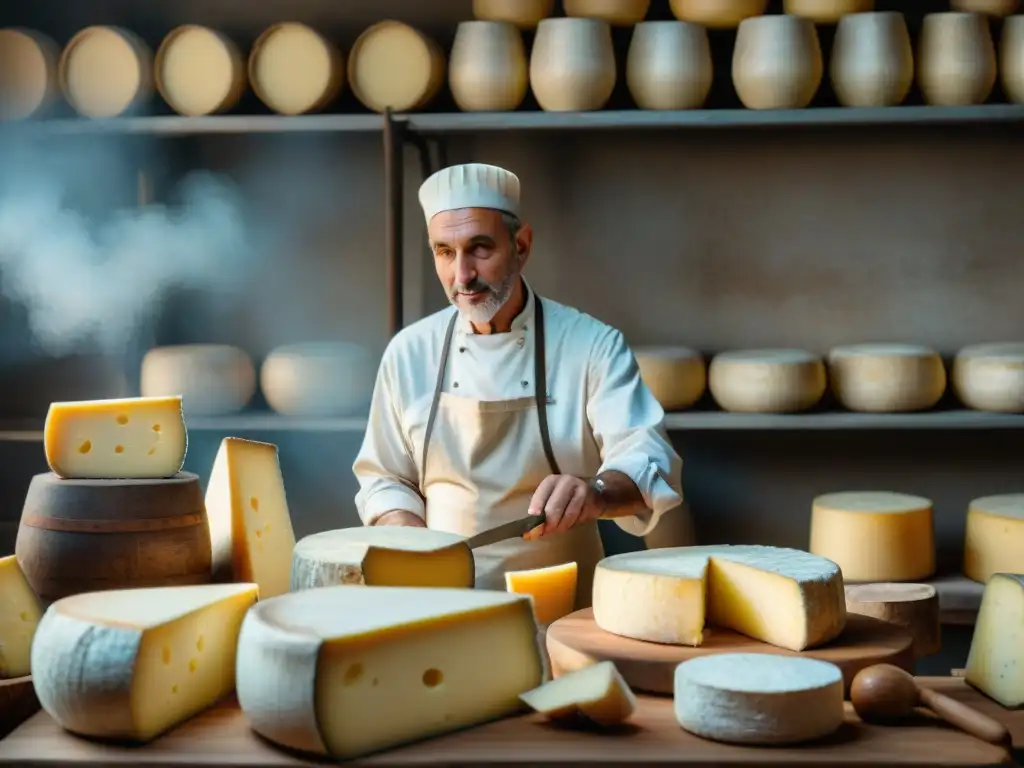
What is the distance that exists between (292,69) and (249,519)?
68.6 inches

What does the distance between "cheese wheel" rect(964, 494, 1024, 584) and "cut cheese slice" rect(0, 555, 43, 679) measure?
83.6 inches

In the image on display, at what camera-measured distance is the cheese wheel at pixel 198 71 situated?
125 inches

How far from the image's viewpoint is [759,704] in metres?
1.30

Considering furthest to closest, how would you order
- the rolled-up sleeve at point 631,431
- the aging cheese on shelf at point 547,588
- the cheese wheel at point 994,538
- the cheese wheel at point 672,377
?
the cheese wheel at point 672,377 → the cheese wheel at point 994,538 → the rolled-up sleeve at point 631,431 → the aging cheese on shelf at point 547,588

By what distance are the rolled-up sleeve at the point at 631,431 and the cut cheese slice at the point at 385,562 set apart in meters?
0.66

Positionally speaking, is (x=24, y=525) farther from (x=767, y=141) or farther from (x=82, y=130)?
(x=767, y=141)

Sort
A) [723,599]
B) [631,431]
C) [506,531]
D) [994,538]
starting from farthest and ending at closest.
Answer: [994,538], [631,431], [506,531], [723,599]

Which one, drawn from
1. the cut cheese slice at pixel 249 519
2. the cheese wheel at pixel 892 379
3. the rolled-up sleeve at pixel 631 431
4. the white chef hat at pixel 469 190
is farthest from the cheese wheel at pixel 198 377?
the cheese wheel at pixel 892 379

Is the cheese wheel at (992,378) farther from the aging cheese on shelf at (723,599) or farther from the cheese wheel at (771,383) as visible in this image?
the aging cheese on shelf at (723,599)

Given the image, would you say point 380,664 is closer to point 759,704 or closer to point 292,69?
point 759,704

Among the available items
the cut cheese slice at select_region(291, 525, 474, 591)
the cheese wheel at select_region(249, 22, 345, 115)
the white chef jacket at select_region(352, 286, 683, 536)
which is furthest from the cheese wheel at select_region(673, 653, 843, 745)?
the cheese wheel at select_region(249, 22, 345, 115)

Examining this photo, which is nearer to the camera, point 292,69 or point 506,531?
point 506,531

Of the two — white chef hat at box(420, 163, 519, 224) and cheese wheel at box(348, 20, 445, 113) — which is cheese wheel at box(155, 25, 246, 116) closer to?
cheese wheel at box(348, 20, 445, 113)

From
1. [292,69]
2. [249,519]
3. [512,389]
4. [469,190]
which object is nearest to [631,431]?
[512,389]
